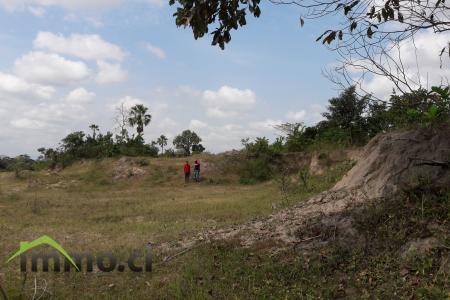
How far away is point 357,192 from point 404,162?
2.92 ft

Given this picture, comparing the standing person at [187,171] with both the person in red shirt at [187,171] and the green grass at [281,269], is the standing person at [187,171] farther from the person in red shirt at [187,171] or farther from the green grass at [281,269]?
the green grass at [281,269]

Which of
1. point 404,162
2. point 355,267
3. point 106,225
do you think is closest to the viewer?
point 355,267

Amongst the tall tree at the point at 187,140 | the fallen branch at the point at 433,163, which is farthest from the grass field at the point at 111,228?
the tall tree at the point at 187,140

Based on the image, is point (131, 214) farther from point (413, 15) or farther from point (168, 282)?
point (413, 15)

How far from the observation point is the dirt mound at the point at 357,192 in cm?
598

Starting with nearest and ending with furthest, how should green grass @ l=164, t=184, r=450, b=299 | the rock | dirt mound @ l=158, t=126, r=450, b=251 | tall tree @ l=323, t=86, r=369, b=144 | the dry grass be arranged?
green grass @ l=164, t=184, r=450, b=299
the rock
the dry grass
dirt mound @ l=158, t=126, r=450, b=251
tall tree @ l=323, t=86, r=369, b=144

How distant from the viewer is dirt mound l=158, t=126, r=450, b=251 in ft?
19.6

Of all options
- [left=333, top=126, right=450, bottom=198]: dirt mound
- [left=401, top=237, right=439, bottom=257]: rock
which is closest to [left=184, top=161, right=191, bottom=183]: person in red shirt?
[left=333, top=126, right=450, bottom=198]: dirt mound

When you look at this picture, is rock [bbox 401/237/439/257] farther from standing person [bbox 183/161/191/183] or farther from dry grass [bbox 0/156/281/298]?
standing person [bbox 183/161/191/183]

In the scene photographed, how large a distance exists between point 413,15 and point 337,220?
282 centimetres

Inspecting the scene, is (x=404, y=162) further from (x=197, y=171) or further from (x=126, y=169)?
(x=126, y=169)

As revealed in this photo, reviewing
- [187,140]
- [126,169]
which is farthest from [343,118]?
[187,140]

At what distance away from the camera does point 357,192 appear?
711 centimetres

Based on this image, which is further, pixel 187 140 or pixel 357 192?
pixel 187 140
